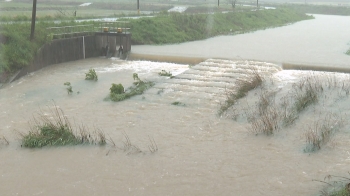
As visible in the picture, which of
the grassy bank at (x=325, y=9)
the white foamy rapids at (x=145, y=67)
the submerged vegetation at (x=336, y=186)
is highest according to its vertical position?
the grassy bank at (x=325, y=9)

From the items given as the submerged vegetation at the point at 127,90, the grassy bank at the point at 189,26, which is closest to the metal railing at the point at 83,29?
the grassy bank at the point at 189,26

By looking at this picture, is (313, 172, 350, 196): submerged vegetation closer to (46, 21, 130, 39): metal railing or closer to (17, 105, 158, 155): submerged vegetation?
(17, 105, 158, 155): submerged vegetation

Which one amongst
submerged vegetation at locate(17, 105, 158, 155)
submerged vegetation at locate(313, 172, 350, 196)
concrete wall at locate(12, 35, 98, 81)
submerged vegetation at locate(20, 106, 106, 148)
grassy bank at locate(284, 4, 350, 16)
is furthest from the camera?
grassy bank at locate(284, 4, 350, 16)

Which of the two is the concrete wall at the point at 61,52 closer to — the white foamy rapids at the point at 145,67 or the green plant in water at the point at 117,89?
the white foamy rapids at the point at 145,67

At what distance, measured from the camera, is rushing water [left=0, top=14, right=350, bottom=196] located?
30.6ft

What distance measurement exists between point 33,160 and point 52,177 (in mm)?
1215

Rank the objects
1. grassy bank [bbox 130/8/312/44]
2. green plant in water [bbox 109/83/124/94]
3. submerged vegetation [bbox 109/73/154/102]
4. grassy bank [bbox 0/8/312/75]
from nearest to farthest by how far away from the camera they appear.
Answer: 1. submerged vegetation [bbox 109/73/154/102]
2. green plant in water [bbox 109/83/124/94]
3. grassy bank [bbox 0/8/312/75]
4. grassy bank [bbox 130/8/312/44]

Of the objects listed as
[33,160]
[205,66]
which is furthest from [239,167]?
[205,66]

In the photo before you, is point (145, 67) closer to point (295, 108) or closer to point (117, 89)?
point (117, 89)

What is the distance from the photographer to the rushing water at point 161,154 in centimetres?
933

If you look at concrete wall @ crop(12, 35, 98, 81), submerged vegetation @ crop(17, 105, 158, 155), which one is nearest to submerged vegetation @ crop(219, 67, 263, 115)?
submerged vegetation @ crop(17, 105, 158, 155)

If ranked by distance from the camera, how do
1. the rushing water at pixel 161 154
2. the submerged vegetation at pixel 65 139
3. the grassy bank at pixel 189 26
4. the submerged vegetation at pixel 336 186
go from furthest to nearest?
the grassy bank at pixel 189 26 → the submerged vegetation at pixel 65 139 → the rushing water at pixel 161 154 → the submerged vegetation at pixel 336 186

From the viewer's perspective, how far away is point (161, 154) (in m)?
10.9

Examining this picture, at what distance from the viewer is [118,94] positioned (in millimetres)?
16203
